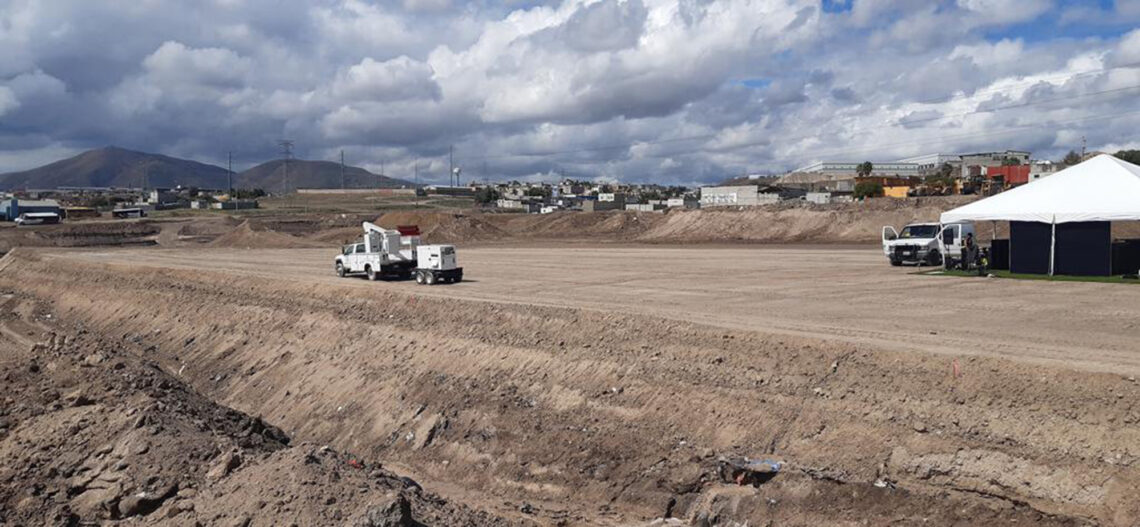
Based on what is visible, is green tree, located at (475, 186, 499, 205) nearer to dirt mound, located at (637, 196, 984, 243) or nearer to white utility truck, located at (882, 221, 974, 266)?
dirt mound, located at (637, 196, 984, 243)

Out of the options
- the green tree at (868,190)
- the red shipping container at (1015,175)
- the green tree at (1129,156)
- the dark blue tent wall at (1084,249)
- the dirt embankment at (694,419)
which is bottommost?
A: the dirt embankment at (694,419)

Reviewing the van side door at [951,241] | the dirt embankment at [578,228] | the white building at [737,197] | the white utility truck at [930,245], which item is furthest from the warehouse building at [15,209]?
the van side door at [951,241]

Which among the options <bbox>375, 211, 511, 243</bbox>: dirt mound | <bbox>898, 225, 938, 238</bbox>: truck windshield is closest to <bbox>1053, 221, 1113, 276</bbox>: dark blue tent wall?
<bbox>898, 225, 938, 238</bbox>: truck windshield

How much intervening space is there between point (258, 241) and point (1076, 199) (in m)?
64.2

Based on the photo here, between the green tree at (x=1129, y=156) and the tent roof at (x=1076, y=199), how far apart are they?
2393 inches

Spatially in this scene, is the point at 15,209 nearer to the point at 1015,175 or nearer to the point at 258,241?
the point at 258,241

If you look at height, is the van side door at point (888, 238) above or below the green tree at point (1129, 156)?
below

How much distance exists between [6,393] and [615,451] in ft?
42.5

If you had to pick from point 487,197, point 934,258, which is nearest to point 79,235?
point 934,258

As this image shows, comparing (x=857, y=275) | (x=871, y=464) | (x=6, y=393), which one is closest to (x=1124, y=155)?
(x=857, y=275)

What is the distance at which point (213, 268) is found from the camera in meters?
48.7

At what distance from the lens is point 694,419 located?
16922mm

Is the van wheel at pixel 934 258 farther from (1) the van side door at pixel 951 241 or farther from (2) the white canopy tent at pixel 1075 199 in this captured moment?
(2) the white canopy tent at pixel 1075 199

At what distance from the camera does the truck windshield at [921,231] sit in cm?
3981
